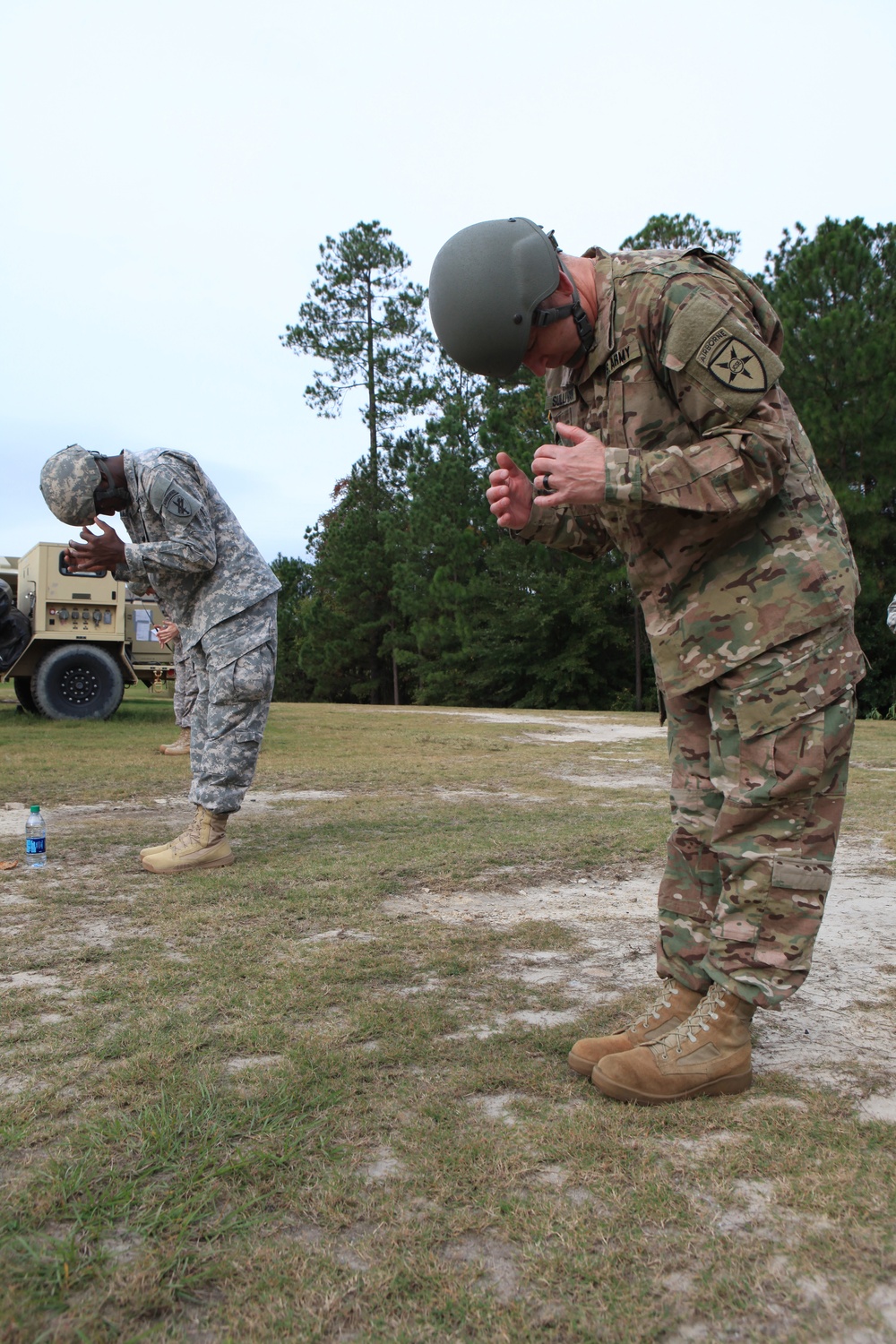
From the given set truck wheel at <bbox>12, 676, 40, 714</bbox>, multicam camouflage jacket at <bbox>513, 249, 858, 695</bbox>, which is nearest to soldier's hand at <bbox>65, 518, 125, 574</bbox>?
multicam camouflage jacket at <bbox>513, 249, 858, 695</bbox>

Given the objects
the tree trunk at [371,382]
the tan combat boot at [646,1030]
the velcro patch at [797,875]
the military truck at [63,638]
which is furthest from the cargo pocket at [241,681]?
the tree trunk at [371,382]

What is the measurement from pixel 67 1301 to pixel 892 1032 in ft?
5.98

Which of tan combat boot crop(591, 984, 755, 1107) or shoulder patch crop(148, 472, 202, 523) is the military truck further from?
tan combat boot crop(591, 984, 755, 1107)

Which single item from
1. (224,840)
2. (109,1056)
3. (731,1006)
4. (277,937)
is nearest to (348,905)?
(277,937)

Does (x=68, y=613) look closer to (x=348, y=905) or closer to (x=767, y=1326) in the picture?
(x=348, y=905)

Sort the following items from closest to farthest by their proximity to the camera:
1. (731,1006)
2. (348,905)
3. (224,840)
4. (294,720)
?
(731,1006), (348,905), (224,840), (294,720)

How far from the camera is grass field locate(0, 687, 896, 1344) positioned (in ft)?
4.37

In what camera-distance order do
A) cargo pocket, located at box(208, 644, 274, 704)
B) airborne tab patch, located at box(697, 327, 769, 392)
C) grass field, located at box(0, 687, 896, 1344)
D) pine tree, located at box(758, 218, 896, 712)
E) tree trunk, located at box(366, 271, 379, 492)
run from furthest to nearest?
tree trunk, located at box(366, 271, 379, 492) < pine tree, located at box(758, 218, 896, 712) < cargo pocket, located at box(208, 644, 274, 704) < airborne tab patch, located at box(697, 327, 769, 392) < grass field, located at box(0, 687, 896, 1344)

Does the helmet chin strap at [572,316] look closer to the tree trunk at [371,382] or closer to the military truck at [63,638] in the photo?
the military truck at [63,638]

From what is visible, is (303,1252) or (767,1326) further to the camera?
(303,1252)

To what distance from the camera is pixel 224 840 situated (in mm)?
4195

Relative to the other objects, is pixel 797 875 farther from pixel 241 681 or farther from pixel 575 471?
pixel 241 681

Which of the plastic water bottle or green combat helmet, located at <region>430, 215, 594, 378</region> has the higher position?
green combat helmet, located at <region>430, 215, 594, 378</region>

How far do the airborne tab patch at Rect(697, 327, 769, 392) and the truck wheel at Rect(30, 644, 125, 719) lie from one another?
10265mm
